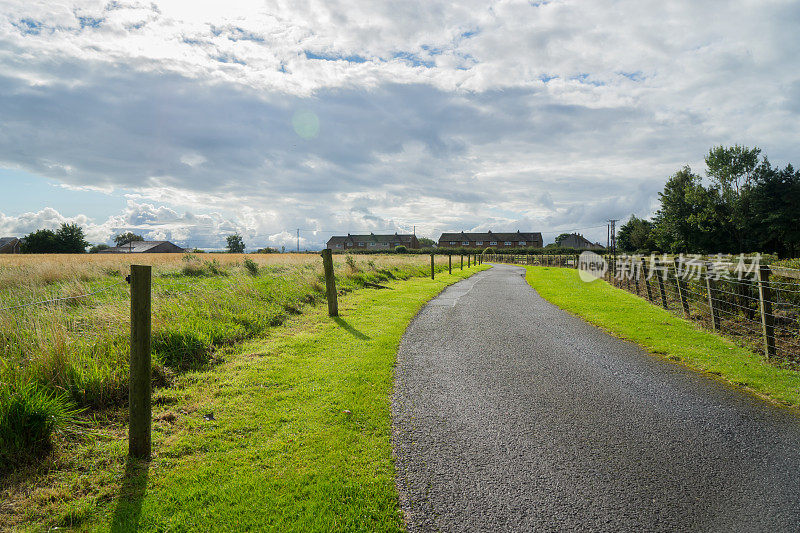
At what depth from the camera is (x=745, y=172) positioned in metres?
55.6

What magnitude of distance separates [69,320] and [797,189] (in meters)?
69.8

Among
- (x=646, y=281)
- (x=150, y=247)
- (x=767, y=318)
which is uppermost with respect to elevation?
(x=150, y=247)

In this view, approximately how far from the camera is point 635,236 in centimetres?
8419

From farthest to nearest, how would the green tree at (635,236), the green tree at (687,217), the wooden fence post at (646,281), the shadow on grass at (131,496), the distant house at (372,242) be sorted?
1. the distant house at (372,242)
2. the green tree at (635,236)
3. the green tree at (687,217)
4. the wooden fence post at (646,281)
5. the shadow on grass at (131,496)

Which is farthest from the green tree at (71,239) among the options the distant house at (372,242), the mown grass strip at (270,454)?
the mown grass strip at (270,454)

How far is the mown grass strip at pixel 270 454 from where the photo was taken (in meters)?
3.09

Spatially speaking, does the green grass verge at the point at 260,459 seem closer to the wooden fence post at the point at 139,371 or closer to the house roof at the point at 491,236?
the wooden fence post at the point at 139,371

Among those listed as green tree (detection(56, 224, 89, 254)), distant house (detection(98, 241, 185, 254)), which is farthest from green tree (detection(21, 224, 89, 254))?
distant house (detection(98, 241, 185, 254))

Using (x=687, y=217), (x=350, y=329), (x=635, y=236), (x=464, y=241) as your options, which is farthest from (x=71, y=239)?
(x=635, y=236)

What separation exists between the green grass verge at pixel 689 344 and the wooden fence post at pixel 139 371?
8179mm

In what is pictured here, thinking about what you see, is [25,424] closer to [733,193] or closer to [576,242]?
[733,193]

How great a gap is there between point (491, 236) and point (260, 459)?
398 ft

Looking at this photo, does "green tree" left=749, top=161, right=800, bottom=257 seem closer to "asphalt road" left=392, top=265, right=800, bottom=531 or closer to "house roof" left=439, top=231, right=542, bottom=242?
"asphalt road" left=392, top=265, right=800, bottom=531

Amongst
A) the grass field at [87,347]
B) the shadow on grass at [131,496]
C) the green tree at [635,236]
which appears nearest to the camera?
the shadow on grass at [131,496]
